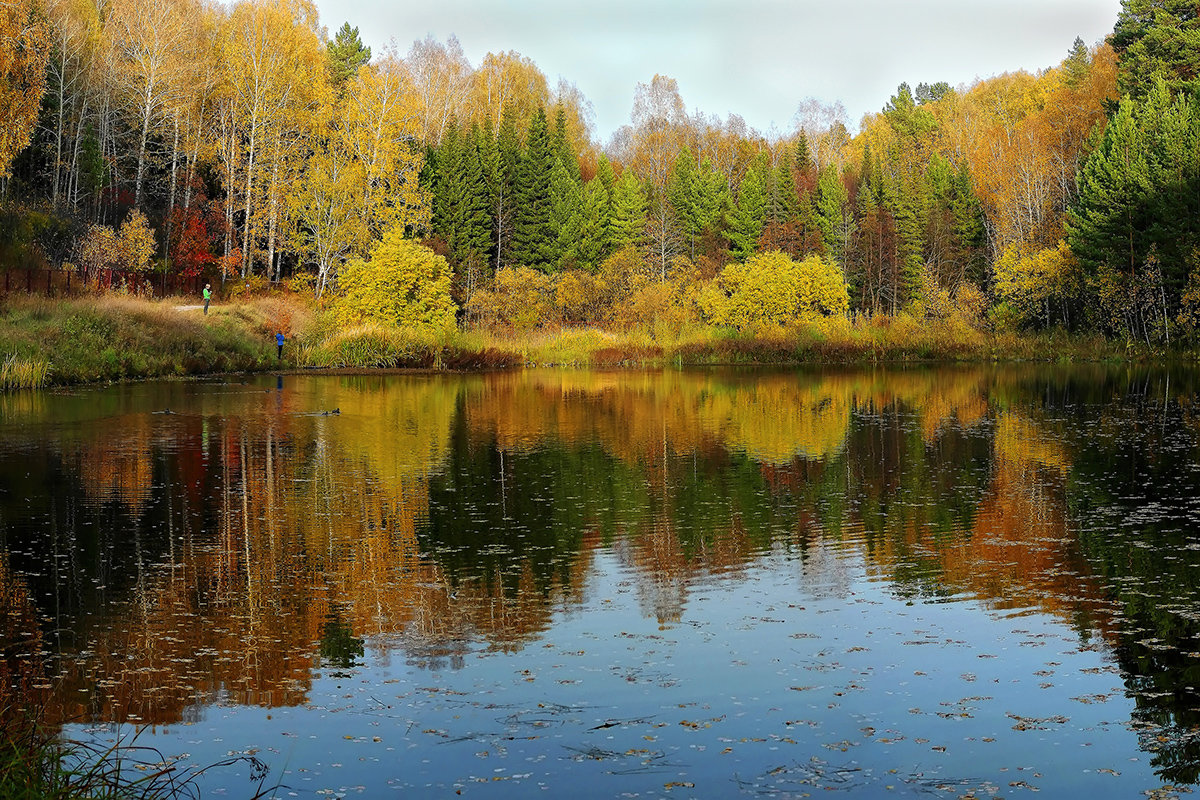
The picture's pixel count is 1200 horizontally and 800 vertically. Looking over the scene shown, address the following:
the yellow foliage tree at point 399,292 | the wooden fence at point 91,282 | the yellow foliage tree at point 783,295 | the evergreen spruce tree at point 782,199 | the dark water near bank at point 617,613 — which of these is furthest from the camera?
the evergreen spruce tree at point 782,199

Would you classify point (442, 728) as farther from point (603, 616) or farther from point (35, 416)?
point (35, 416)

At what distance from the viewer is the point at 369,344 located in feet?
177

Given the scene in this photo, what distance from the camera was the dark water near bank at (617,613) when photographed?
7.06 metres

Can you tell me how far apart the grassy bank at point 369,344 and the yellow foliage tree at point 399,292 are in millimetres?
1356

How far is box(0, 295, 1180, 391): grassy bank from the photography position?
38.6 meters

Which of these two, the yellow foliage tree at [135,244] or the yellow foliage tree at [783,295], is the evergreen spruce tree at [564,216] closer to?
the yellow foliage tree at [783,295]

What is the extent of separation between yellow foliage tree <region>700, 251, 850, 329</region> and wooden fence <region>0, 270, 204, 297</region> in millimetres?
29110

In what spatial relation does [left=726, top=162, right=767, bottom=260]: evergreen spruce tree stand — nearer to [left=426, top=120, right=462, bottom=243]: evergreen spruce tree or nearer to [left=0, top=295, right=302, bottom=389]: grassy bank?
[left=426, top=120, right=462, bottom=243]: evergreen spruce tree

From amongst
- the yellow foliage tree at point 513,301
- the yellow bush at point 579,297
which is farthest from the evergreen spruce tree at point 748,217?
the yellow foliage tree at point 513,301

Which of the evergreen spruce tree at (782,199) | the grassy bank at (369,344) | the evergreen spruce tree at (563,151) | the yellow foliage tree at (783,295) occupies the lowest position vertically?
the grassy bank at (369,344)

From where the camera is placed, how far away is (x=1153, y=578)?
1141 cm

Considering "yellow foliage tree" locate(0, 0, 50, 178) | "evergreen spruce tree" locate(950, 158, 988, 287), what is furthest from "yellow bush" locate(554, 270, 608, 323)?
"yellow foliage tree" locate(0, 0, 50, 178)

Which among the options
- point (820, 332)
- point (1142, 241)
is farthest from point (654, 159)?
point (1142, 241)

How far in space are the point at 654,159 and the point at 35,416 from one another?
76.9 meters
